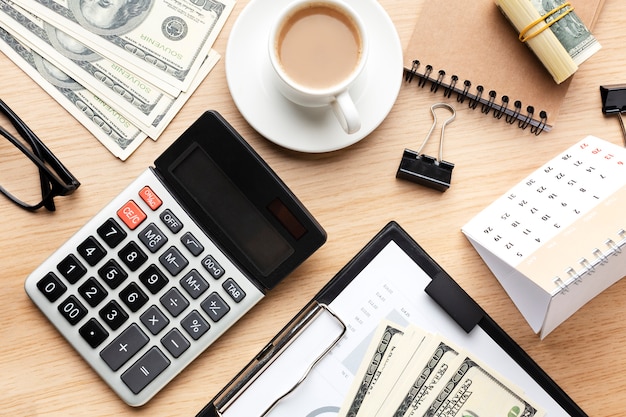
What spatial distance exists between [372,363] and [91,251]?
303 millimetres

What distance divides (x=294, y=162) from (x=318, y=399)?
25 cm

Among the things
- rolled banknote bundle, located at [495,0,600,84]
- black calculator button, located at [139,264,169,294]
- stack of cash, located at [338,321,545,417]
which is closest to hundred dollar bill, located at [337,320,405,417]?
stack of cash, located at [338,321,545,417]

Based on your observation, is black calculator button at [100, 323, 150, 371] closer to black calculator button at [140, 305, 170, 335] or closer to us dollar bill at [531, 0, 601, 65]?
black calculator button at [140, 305, 170, 335]

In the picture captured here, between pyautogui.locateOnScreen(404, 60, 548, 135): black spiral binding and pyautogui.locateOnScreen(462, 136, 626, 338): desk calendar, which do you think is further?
pyautogui.locateOnScreen(404, 60, 548, 135): black spiral binding

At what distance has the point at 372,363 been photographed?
597mm

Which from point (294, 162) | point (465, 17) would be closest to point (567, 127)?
point (465, 17)

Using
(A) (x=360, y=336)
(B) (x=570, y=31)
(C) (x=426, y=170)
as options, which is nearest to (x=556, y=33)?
(B) (x=570, y=31)

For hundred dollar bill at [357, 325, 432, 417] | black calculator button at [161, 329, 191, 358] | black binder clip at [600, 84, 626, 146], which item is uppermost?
black binder clip at [600, 84, 626, 146]

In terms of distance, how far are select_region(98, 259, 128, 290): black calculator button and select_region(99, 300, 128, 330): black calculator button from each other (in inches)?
0.7

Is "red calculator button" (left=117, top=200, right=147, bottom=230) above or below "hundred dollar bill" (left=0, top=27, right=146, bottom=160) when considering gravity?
below

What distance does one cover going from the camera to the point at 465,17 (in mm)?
640

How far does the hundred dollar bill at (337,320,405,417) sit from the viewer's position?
1.94ft

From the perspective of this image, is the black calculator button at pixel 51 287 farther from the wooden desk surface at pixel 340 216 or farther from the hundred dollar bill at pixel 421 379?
the hundred dollar bill at pixel 421 379

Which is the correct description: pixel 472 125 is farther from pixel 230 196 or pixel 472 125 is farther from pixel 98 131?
pixel 98 131
